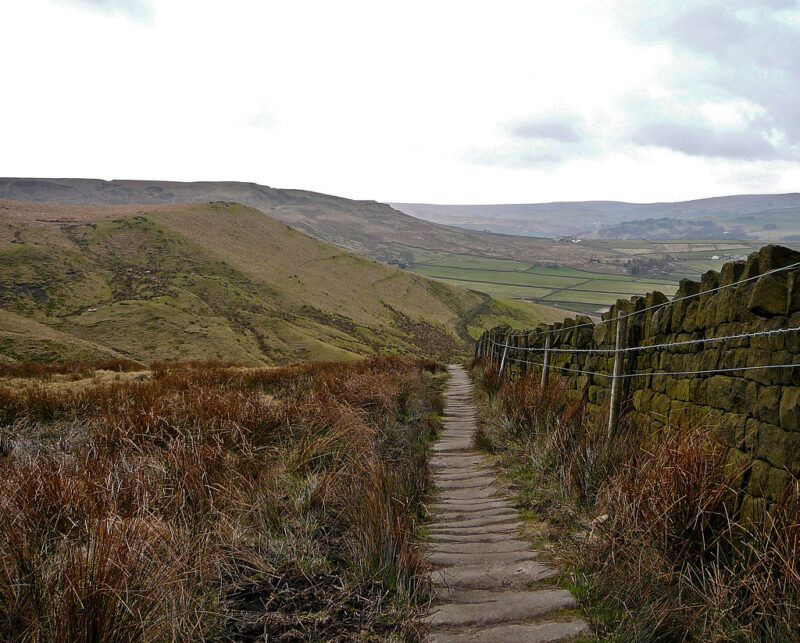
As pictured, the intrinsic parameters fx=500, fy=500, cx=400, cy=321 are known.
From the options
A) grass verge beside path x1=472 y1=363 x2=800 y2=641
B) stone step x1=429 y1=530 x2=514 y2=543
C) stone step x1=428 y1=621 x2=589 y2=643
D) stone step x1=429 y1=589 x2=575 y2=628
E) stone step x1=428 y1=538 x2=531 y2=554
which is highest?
grass verge beside path x1=472 y1=363 x2=800 y2=641

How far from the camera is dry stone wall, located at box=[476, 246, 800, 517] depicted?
2.90 metres

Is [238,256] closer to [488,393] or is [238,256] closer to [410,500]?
[488,393]

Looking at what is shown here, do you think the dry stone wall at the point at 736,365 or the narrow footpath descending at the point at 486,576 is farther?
the dry stone wall at the point at 736,365

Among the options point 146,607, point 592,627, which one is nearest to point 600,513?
point 592,627

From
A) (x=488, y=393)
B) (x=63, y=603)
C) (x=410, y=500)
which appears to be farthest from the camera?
(x=488, y=393)

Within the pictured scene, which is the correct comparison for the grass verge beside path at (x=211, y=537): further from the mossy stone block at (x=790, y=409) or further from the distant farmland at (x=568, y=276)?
the distant farmland at (x=568, y=276)

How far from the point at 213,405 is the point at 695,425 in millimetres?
4888

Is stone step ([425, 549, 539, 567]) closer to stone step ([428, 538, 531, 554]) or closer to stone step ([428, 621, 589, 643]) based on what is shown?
stone step ([428, 538, 531, 554])

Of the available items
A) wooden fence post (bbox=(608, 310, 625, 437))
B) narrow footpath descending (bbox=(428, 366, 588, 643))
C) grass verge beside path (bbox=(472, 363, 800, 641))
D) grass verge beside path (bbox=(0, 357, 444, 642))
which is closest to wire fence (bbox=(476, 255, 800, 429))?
wooden fence post (bbox=(608, 310, 625, 437))

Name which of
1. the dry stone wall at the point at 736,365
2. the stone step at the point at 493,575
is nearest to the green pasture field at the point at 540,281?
the dry stone wall at the point at 736,365

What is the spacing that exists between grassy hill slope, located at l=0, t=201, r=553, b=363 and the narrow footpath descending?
28.3 m

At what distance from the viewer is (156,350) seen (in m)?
34.2

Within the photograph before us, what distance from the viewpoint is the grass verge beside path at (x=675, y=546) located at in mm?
2396

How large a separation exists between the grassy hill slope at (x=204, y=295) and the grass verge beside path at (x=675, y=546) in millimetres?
29537
